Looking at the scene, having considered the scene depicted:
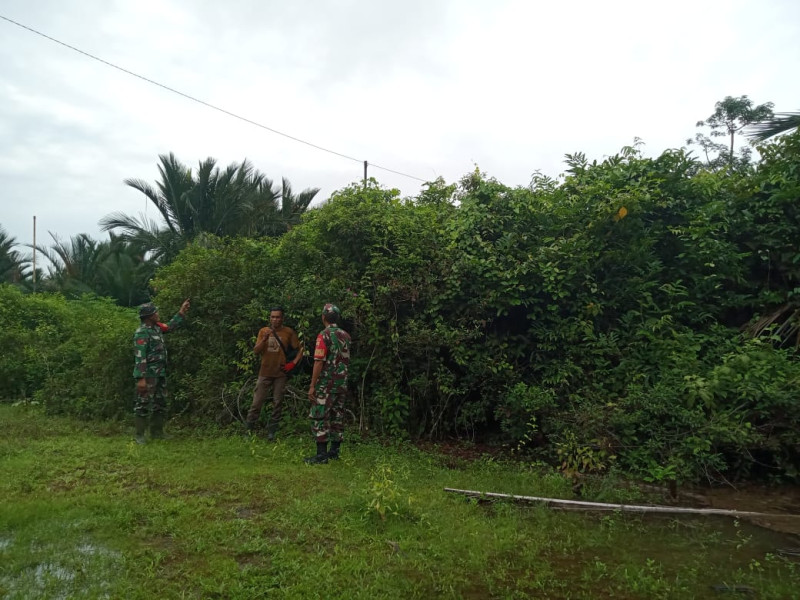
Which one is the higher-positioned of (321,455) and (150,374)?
(150,374)

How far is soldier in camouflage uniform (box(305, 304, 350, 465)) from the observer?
604 cm

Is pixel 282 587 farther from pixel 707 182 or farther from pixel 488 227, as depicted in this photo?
pixel 707 182

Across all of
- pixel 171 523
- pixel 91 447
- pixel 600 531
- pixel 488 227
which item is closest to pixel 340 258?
pixel 488 227

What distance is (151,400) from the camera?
705 cm

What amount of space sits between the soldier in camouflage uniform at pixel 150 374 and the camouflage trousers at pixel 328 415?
7.75 ft

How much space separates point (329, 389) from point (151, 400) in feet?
8.44

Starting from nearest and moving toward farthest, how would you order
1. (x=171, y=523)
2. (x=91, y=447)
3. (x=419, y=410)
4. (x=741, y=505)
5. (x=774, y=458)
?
(x=171, y=523), (x=741, y=505), (x=774, y=458), (x=91, y=447), (x=419, y=410)

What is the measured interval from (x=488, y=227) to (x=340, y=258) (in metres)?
2.08

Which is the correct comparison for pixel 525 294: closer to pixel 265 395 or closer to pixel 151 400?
pixel 265 395

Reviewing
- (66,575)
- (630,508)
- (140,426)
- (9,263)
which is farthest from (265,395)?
(9,263)

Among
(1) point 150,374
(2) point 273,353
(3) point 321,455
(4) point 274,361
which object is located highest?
(2) point 273,353

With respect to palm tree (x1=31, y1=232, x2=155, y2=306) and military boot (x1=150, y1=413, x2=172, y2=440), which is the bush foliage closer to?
military boot (x1=150, y1=413, x2=172, y2=440)

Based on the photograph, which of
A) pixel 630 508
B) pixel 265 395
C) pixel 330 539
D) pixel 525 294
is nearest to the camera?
pixel 330 539

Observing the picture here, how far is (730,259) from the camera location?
696 cm
